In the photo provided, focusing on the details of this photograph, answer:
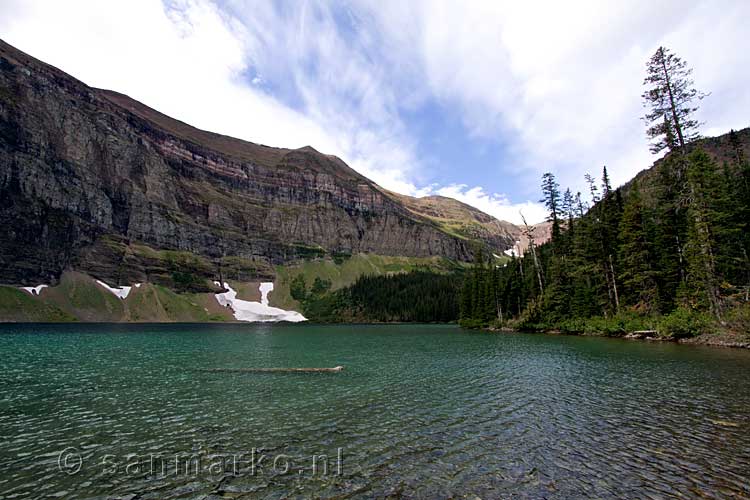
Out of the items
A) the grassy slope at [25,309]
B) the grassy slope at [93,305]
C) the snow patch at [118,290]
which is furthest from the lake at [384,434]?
the snow patch at [118,290]

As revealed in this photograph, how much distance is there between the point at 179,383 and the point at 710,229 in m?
51.7

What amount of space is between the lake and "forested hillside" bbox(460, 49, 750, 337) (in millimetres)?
18041

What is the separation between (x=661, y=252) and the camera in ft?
170

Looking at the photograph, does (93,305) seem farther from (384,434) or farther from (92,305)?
(384,434)

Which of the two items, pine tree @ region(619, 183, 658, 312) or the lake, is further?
pine tree @ region(619, 183, 658, 312)

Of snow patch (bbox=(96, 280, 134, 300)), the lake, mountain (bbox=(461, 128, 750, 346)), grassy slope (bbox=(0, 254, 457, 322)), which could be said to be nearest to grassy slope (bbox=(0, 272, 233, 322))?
grassy slope (bbox=(0, 254, 457, 322))

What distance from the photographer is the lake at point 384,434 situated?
33.8 feet

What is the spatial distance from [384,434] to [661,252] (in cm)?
5341

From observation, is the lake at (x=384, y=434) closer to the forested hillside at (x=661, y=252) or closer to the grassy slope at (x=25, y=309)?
the forested hillside at (x=661, y=252)

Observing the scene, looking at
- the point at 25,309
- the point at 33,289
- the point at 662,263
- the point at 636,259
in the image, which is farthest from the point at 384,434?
the point at 33,289

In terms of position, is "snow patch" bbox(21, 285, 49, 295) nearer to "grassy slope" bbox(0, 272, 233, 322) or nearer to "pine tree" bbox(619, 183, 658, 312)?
"grassy slope" bbox(0, 272, 233, 322)

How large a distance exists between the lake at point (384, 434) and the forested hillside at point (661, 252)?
710 inches

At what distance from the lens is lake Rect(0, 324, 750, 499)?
1030cm

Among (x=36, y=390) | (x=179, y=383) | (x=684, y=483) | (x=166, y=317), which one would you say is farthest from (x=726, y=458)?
(x=166, y=317)
